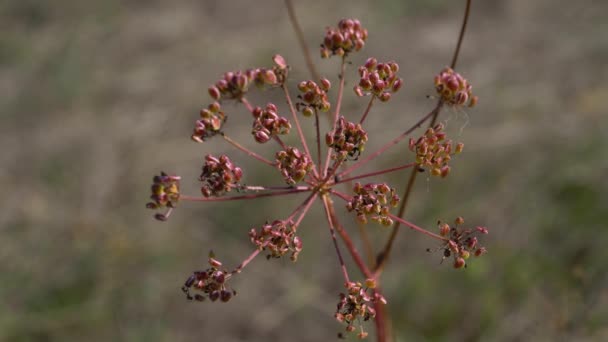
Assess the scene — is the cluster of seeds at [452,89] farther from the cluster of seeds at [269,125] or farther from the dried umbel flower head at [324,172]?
the cluster of seeds at [269,125]

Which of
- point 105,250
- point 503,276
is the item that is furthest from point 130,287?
point 503,276

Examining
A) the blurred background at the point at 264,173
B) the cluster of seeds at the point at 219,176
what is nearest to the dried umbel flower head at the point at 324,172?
the cluster of seeds at the point at 219,176

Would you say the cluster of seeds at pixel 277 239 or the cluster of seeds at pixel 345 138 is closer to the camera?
the cluster of seeds at pixel 277 239

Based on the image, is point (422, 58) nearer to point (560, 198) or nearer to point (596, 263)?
point (560, 198)

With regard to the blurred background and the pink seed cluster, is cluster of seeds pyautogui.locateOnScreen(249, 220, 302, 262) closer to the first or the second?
the pink seed cluster

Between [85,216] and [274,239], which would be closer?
[274,239]

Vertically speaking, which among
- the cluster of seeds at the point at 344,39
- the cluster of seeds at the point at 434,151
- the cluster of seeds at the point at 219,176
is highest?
the cluster of seeds at the point at 344,39

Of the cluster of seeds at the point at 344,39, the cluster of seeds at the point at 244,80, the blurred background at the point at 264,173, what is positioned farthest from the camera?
the blurred background at the point at 264,173
